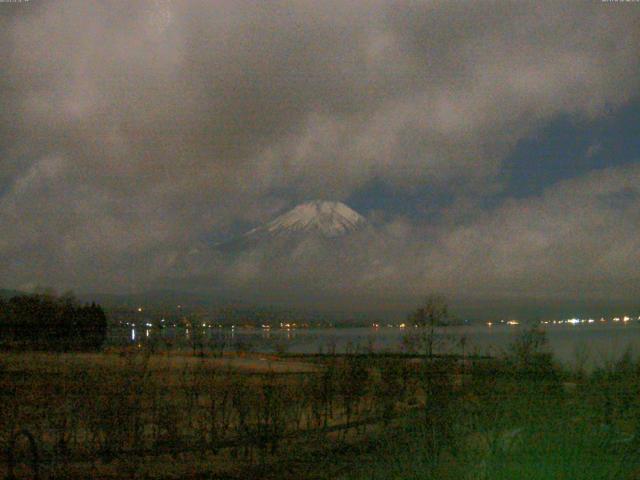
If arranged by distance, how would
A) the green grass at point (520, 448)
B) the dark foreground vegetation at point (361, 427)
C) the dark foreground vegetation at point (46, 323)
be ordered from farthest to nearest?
the dark foreground vegetation at point (46, 323), the dark foreground vegetation at point (361, 427), the green grass at point (520, 448)

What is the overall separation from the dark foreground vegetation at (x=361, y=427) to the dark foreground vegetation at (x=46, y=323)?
3156 centimetres

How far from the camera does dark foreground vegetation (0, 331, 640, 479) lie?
10.1 m

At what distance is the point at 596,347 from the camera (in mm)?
14375

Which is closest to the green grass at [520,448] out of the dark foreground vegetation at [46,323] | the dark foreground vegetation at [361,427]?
the dark foreground vegetation at [361,427]

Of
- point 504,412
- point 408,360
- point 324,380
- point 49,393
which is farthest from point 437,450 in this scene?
point 49,393

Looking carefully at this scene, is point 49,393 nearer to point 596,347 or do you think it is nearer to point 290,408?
point 290,408

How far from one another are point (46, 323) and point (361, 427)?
151 feet

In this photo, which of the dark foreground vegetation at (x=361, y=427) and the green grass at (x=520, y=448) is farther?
the dark foreground vegetation at (x=361, y=427)

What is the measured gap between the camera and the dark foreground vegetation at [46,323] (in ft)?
170

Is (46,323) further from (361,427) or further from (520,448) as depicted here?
(520,448)

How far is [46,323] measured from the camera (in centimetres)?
5888

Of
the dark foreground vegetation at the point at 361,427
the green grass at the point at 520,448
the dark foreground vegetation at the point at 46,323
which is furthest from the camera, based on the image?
the dark foreground vegetation at the point at 46,323

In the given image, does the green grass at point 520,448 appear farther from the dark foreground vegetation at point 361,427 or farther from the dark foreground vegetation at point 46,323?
the dark foreground vegetation at point 46,323

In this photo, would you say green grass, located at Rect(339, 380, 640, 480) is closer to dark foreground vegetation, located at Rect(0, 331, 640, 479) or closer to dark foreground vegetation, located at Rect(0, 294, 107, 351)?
dark foreground vegetation, located at Rect(0, 331, 640, 479)
